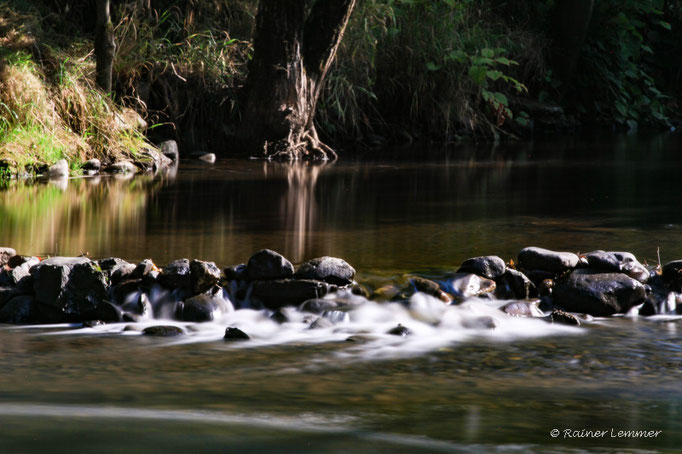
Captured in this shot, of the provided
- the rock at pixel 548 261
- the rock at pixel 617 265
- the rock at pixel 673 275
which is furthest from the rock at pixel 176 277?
the rock at pixel 673 275

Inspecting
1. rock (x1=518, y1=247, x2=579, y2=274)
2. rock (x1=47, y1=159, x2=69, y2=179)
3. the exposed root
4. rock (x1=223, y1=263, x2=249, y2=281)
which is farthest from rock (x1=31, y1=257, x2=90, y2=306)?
the exposed root

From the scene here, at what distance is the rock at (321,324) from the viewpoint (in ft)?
12.5

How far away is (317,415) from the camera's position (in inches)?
106

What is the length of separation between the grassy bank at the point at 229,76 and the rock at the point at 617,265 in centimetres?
551

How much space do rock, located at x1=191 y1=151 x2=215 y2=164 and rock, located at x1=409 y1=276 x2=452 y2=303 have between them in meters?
5.74

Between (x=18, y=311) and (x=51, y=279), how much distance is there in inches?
7.3

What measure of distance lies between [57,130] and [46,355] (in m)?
5.54

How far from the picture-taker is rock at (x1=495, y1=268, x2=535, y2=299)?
4188 mm

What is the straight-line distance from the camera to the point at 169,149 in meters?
9.76

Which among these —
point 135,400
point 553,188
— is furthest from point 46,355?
point 553,188

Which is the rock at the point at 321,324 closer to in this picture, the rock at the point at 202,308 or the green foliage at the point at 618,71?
the rock at the point at 202,308

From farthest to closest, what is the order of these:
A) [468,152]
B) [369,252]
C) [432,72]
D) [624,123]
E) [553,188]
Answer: [624,123], [432,72], [468,152], [553,188], [369,252]

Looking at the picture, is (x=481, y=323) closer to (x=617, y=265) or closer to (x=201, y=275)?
(x=617, y=265)

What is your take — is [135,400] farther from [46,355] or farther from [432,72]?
[432,72]
